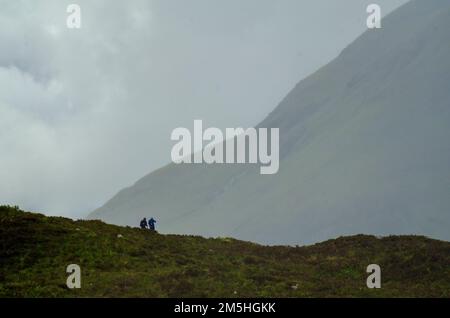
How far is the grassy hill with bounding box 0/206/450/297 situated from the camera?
37719mm

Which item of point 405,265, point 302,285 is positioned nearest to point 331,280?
point 302,285

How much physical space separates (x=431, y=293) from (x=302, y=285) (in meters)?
6.81

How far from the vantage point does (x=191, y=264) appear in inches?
1751

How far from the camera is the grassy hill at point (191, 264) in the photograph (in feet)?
124

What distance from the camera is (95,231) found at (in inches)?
1922

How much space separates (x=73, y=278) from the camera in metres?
38.2

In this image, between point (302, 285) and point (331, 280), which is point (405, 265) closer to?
point (331, 280)

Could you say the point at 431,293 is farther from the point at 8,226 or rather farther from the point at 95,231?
the point at 8,226
